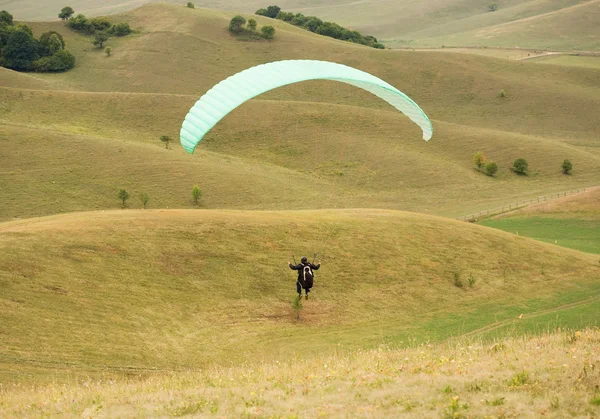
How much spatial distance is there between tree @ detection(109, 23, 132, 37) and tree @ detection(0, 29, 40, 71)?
63.2ft

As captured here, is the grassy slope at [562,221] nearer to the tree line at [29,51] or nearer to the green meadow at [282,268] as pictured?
the green meadow at [282,268]

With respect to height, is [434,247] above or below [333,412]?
below

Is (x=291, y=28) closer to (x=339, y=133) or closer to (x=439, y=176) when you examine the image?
(x=339, y=133)

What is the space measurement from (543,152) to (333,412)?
81038 mm

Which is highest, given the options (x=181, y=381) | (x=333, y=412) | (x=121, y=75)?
(x=333, y=412)

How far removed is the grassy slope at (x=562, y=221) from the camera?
50294 millimetres

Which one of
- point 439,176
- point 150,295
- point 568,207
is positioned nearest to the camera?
point 150,295

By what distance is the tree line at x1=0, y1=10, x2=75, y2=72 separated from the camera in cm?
12069

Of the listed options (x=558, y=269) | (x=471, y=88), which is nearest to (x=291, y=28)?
(x=471, y=88)

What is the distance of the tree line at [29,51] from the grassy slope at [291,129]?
2905 mm

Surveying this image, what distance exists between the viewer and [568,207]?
59.7 metres

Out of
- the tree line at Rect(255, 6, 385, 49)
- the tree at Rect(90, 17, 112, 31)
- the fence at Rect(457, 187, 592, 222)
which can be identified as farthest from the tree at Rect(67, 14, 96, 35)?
the fence at Rect(457, 187, 592, 222)

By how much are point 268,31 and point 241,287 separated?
115722 mm

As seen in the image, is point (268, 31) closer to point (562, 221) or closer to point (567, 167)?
point (567, 167)
